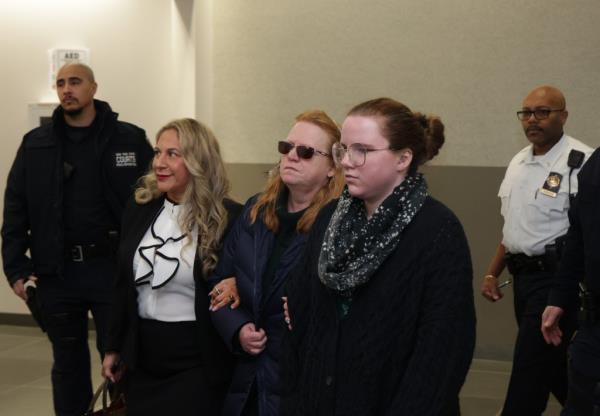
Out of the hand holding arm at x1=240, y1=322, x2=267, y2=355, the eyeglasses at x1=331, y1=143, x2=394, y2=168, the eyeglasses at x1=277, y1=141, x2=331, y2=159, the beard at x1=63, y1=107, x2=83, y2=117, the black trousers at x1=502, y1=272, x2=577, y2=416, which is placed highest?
the eyeglasses at x1=331, y1=143, x2=394, y2=168

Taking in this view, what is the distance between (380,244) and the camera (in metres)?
2.47

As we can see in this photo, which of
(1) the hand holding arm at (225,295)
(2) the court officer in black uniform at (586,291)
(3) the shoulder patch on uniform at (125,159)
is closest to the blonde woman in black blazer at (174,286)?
(1) the hand holding arm at (225,295)

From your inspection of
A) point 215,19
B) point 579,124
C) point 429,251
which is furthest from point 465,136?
point 429,251

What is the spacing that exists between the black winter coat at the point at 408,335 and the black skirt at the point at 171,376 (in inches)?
48.9

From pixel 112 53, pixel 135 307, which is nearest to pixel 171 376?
pixel 135 307

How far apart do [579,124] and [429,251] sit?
16.4 ft

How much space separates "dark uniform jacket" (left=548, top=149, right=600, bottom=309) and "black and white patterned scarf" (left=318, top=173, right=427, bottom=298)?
109 cm

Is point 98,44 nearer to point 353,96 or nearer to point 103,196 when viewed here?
point 353,96

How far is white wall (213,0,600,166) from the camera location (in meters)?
7.05

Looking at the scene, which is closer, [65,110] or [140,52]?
[65,110]

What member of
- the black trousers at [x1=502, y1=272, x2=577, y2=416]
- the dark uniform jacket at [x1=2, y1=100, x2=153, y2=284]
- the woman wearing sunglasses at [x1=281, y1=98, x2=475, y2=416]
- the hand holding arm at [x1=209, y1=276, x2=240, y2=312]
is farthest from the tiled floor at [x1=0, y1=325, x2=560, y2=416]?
the woman wearing sunglasses at [x1=281, y1=98, x2=475, y2=416]

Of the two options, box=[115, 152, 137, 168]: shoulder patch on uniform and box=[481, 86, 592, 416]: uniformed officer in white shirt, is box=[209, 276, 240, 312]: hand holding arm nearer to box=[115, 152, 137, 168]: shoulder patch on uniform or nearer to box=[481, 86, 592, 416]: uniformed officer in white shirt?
box=[115, 152, 137, 168]: shoulder patch on uniform

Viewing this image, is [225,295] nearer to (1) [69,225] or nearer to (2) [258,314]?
(2) [258,314]

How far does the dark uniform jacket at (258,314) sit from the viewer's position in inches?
131
